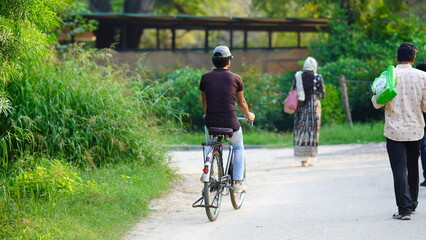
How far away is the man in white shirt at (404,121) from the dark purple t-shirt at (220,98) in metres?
1.52

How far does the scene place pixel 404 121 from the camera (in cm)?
798

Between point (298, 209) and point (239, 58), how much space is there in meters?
19.1

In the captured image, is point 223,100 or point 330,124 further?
point 330,124

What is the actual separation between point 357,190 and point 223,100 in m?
3.03

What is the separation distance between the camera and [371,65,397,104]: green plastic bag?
310 inches

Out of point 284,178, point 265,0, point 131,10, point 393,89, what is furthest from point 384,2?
point 393,89

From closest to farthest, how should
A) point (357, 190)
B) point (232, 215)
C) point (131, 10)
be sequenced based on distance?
point (232, 215)
point (357, 190)
point (131, 10)

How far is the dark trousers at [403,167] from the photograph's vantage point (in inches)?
313

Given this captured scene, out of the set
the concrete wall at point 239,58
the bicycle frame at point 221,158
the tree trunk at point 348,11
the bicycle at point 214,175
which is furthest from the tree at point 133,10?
the bicycle at point 214,175

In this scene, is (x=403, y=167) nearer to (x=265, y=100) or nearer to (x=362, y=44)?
(x=265, y=100)

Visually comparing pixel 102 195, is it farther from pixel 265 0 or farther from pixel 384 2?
pixel 265 0

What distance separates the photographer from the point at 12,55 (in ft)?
23.2

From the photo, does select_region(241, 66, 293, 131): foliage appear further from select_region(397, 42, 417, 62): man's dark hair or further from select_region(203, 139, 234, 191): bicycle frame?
A: select_region(397, 42, 417, 62): man's dark hair

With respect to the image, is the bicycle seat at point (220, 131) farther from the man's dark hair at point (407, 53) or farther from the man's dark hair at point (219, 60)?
the man's dark hair at point (407, 53)
